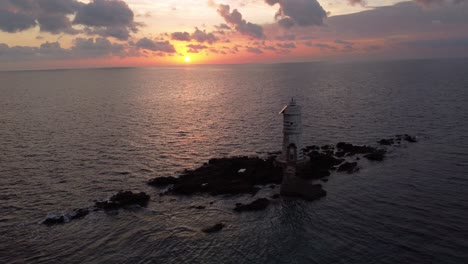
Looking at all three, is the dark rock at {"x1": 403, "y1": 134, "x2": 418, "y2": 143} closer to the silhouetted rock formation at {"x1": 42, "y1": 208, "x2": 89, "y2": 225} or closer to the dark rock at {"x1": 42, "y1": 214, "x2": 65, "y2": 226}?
the silhouetted rock formation at {"x1": 42, "y1": 208, "x2": 89, "y2": 225}

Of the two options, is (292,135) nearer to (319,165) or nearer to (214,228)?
(319,165)

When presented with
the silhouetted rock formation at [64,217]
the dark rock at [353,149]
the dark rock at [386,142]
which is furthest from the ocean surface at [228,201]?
the dark rock at [353,149]

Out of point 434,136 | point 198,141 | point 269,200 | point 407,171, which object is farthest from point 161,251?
point 434,136

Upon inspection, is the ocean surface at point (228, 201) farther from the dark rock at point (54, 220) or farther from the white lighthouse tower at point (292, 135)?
the white lighthouse tower at point (292, 135)

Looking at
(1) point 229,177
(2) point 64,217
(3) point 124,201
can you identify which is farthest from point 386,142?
(2) point 64,217

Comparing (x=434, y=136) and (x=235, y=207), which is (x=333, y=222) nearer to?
(x=235, y=207)
